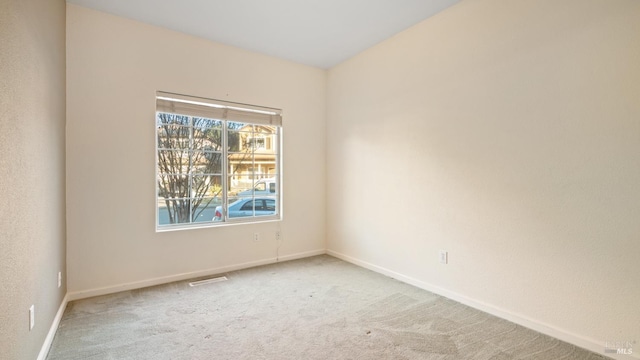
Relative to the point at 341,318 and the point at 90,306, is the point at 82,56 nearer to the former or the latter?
the point at 90,306

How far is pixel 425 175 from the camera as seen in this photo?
313cm

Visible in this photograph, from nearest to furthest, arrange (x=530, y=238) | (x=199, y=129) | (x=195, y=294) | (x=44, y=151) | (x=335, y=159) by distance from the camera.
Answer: (x=44, y=151) → (x=530, y=238) → (x=195, y=294) → (x=199, y=129) → (x=335, y=159)

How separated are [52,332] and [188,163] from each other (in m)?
1.93

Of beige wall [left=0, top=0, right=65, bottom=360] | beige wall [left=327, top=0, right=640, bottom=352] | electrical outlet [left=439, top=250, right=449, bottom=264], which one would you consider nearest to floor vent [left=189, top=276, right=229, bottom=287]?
beige wall [left=0, top=0, right=65, bottom=360]

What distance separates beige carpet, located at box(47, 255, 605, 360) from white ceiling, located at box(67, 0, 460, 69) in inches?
108

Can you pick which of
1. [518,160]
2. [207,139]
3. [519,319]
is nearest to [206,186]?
[207,139]

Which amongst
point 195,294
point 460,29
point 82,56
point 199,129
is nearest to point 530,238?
point 460,29

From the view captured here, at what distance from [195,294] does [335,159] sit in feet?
8.05

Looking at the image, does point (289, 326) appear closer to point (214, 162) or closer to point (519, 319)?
point (519, 319)

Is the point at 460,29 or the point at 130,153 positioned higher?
the point at 460,29

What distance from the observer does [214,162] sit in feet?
12.3

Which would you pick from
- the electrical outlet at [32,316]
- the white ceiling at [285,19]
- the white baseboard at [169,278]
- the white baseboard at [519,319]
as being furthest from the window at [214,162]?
the white baseboard at [519,319]

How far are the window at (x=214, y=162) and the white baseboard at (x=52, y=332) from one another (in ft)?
3.43

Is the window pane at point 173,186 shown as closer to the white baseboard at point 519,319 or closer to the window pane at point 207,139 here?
the window pane at point 207,139
